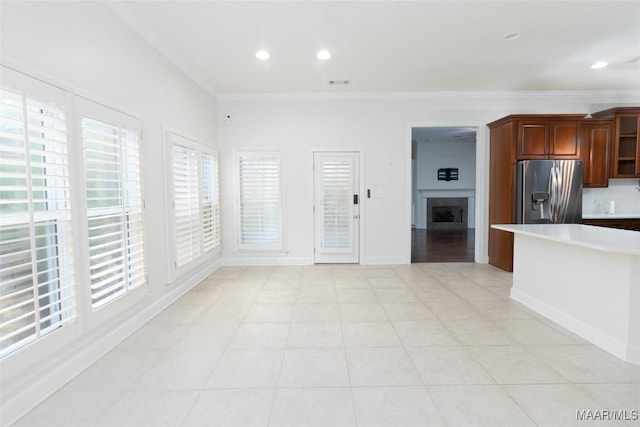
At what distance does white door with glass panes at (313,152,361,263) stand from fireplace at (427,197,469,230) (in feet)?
17.4

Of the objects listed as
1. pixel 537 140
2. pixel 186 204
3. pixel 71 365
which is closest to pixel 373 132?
pixel 537 140

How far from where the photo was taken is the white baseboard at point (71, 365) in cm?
167

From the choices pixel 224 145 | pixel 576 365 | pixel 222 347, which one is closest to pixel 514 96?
pixel 576 365

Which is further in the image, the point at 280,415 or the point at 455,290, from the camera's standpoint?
the point at 455,290

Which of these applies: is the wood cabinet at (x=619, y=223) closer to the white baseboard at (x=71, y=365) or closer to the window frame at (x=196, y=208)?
the window frame at (x=196, y=208)

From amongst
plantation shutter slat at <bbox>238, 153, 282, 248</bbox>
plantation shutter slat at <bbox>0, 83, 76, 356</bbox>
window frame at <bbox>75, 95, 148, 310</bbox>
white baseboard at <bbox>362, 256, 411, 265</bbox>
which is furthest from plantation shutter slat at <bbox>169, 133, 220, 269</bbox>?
white baseboard at <bbox>362, 256, 411, 265</bbox>

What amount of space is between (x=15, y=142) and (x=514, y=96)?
6.15 m

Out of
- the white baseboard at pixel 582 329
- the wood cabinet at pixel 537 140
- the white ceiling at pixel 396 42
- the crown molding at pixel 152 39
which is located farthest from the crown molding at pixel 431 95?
the white baseboard at pixel 582 329

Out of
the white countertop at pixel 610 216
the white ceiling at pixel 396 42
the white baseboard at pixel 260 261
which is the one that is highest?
the white ceiling at pixel 396 42

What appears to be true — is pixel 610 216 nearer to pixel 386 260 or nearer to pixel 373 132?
pixel 386 260

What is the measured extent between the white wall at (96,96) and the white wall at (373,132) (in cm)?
128

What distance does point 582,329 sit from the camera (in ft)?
8.46

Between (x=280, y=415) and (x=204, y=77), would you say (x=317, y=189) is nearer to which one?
(x=204, y=77)

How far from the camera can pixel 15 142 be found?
1.63 m
